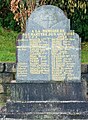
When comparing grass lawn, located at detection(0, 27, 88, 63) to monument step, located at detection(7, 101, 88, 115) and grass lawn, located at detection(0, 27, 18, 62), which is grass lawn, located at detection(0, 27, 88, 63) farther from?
monument step, located at detection(7, 101, 88, 115)

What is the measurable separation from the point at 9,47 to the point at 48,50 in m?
4.36

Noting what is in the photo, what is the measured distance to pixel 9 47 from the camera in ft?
42.8

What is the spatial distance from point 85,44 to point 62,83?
518 centimetres

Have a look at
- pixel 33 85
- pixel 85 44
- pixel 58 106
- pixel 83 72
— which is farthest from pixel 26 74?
pixel 85 44

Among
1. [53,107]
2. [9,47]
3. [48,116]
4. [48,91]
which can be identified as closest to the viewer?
[48,116]

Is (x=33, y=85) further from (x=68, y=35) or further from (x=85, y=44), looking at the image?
(x=85, y=44)

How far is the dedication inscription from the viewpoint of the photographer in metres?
8.77

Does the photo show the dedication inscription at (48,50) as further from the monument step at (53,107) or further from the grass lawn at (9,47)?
the grass lawn at (9,47)

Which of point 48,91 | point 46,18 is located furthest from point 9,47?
point 48,91

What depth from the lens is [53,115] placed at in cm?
846

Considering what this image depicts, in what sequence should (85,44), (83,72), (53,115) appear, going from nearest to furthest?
1. (53,115)
2. (83,72)
3. (85,44)

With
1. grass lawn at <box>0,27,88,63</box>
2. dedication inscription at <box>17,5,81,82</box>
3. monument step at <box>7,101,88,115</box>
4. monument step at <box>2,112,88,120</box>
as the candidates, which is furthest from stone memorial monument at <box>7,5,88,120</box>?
grass lawn at <box>0,27,88,63</box>

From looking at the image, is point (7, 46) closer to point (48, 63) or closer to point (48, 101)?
point (48, 63)

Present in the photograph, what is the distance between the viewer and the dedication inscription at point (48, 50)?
8.77 m
